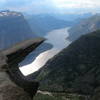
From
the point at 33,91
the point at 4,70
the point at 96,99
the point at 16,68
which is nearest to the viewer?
the point at 4,70

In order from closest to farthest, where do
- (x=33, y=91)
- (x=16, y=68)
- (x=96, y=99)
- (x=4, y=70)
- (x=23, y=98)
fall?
(x=23, y=98) < (x=4, y=70) < (x=33, y=91) < (x=16, y=68) < (x=96, y=99)

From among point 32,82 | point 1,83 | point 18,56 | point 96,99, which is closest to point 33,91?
point 32,82

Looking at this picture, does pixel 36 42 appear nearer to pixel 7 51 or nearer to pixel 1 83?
pixel 7 51

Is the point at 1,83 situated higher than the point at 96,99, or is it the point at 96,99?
the point at 1,83

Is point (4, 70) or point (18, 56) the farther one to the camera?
point (18, 56)

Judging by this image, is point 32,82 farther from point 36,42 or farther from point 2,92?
point 2,92

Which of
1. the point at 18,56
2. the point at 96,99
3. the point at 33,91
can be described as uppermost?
the point at 18,56
